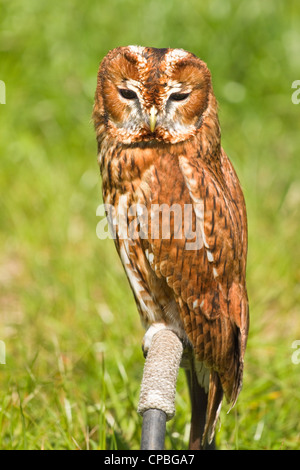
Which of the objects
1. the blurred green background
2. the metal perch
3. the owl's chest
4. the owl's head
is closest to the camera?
the metal perch

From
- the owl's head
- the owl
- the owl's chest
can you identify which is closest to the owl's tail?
the owl

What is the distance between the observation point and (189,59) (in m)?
1.67

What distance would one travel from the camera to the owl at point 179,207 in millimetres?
1731

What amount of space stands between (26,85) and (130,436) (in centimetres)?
282

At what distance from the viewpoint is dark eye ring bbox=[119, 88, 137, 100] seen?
5.79 ft

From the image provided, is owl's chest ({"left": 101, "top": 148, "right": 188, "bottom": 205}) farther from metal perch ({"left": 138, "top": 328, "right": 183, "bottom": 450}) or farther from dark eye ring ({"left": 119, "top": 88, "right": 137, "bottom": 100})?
metal perch ({"left": 138, "top": 328, "right": 183, "bottom": 450})

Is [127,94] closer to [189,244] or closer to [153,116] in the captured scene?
[153,116]

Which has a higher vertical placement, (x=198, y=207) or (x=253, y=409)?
(x=198, y=207)

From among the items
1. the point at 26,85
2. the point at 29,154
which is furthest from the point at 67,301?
the point at 26,85

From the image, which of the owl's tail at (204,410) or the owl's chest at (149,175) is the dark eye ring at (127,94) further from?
the owl's tail at (204,410)

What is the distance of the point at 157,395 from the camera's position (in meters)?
1.64

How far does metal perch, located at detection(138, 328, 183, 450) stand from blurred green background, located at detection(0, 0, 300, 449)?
1.96 feet

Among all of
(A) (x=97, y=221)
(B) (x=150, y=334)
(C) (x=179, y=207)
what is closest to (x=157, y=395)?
(B) (x=150, y=334)

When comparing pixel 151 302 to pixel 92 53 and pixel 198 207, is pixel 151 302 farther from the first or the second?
pixel 92 53
